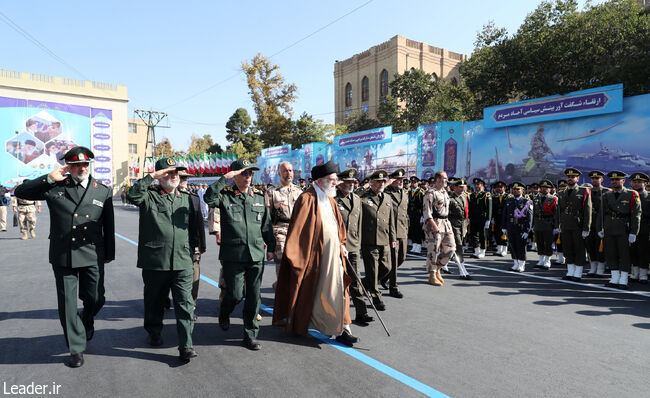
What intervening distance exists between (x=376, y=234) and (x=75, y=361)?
13.0ft

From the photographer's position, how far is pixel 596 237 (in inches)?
344

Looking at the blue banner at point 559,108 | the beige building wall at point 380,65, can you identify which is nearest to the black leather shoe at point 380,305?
the blue banner at point 559,108

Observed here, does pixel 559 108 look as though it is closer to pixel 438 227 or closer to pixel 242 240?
pixel 438 227

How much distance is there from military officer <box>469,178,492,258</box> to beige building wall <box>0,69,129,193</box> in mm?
62584

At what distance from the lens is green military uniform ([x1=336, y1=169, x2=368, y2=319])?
17.5 feet

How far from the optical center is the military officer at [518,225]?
922 centimetres

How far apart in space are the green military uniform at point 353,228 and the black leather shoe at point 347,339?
30.2 inches

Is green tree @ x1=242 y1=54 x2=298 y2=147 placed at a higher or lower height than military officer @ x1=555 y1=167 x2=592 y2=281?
higher

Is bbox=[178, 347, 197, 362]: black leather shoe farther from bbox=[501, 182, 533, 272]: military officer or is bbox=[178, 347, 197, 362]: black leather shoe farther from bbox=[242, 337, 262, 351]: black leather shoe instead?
bbox=[501, 182, 533, 272]: military officer

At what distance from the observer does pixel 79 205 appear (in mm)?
4133

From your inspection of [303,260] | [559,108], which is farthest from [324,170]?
[559,108]

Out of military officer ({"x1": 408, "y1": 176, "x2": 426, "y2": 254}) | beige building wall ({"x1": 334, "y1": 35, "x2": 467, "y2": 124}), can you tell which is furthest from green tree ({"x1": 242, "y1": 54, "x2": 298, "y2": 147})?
military officer ({"x1": 408, "y1": 176, "x2": 426, "y2": 254})

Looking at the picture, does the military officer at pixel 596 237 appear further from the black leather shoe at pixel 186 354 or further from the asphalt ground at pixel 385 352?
the black leather shoe at pixel 186 354

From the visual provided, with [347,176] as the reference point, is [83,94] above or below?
above
